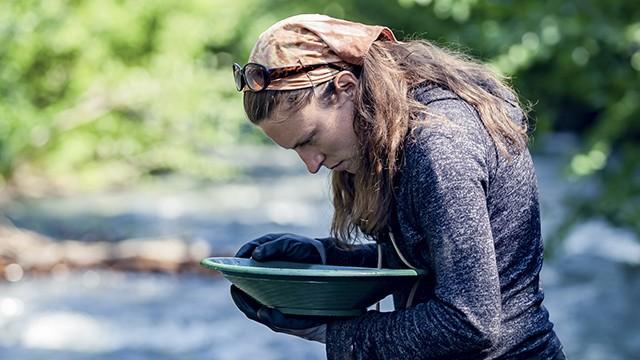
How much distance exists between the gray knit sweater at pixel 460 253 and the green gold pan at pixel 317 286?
4 centimetres

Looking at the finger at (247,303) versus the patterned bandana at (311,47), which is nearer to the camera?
the patterned bandana at (311,47)

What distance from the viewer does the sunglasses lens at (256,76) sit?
251 centimetres

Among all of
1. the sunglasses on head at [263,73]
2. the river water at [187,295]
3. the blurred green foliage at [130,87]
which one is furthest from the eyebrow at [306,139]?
the blurred green foliage at [130,87]

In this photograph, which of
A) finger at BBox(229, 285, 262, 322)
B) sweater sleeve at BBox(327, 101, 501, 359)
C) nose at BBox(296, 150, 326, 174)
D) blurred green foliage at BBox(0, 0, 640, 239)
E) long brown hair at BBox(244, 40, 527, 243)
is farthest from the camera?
blurred green foliage at BBox(0, 0, 640, 239)

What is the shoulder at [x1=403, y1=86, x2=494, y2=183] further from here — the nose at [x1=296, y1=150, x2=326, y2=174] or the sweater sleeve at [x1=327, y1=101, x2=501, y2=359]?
the nose at [x1=296, y1=150, x2=326, y2=174]

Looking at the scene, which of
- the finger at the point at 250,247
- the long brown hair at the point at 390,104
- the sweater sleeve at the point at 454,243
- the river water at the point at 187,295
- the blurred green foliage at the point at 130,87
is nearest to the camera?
the sweater sleeve at the point at 454,243

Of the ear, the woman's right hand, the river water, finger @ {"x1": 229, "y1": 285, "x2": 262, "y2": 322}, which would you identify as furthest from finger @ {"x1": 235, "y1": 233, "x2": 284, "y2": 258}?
the river water

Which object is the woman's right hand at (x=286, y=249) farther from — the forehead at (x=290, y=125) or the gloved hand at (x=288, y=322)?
the forehead at (x=290, y=125)

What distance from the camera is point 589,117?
2322 cm

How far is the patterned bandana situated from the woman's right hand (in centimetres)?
42

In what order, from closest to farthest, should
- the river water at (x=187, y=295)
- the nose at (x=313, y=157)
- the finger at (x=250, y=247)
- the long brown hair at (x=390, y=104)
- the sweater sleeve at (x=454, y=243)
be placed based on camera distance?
the sweater sleeve at (x=454, y=243) → the long brown hair at (x=390, y=104) → the nose at (x=313, y=157) → the finger at (x=250, y=247) → the river water at (x=187, y=295)

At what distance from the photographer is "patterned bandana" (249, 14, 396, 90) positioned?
8.19ft

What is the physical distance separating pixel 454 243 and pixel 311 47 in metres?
0.48

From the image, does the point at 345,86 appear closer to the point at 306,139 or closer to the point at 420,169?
the point at 306,139
